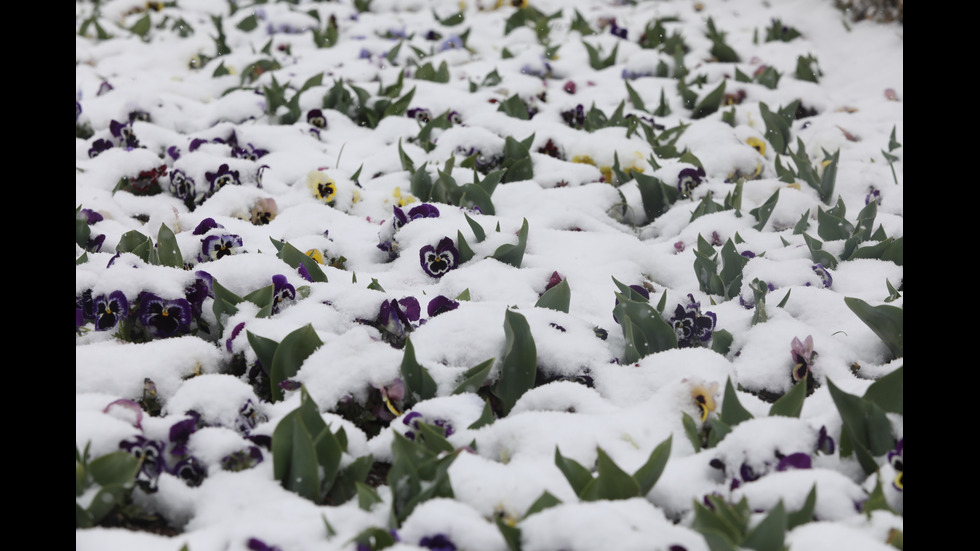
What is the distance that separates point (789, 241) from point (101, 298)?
6.74 ft

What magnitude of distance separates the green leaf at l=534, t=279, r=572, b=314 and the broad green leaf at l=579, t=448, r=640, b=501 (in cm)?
79

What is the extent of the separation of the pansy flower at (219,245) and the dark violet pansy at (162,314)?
0.37m

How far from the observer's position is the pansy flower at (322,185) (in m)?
2.96

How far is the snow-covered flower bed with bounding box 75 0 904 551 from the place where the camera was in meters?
1.42

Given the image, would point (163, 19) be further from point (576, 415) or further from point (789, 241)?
point (576, 415)

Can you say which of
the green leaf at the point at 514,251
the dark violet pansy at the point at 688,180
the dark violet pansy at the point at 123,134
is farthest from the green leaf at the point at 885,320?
the dark violet pansy at the point at 123,134

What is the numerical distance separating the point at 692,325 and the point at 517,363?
523 millimetres

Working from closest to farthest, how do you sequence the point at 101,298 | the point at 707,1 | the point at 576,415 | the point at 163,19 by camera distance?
the point at 576,415 < the point at 101,298 < the point at 163,19 < the point at 707,1

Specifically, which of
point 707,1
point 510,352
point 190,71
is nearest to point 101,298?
point 510,352

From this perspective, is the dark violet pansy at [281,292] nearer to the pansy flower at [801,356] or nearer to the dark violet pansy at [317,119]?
the pansy flower at [801,356]

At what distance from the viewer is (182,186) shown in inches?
119

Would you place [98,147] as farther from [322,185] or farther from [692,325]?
[692,325]

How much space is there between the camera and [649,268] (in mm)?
2557

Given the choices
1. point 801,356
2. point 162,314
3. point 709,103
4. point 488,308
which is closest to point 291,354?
point 162,314
